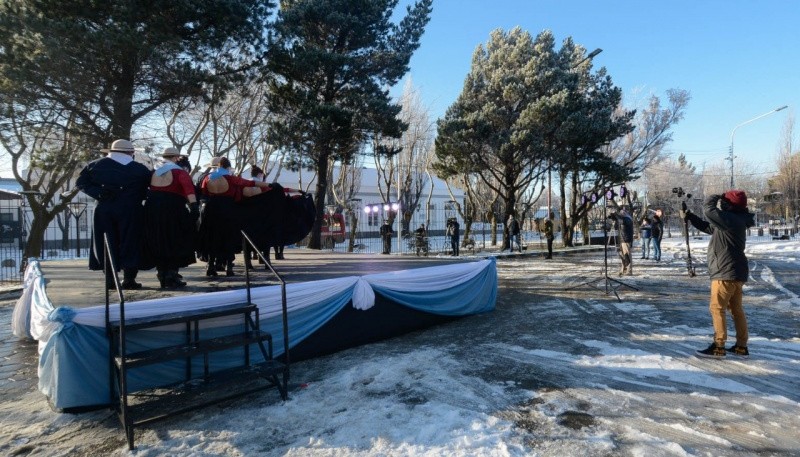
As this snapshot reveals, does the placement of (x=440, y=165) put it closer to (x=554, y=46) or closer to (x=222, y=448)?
(x=554, y=46)

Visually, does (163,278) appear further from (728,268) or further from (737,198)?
(737,198)

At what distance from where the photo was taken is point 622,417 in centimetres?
338

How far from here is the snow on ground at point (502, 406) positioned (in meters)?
3.03

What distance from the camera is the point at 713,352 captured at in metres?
4.84

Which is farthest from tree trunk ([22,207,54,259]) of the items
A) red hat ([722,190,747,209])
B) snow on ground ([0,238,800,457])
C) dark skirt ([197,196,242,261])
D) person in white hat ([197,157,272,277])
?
red hat ([722,190,747,209])

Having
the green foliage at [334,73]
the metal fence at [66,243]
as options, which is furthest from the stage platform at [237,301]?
the metal fence at [66,243]

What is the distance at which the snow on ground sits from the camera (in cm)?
303

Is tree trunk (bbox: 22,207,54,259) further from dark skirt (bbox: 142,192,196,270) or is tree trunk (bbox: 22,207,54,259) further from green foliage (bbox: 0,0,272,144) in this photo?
dark skirt (bbox: 142,192,196,270)

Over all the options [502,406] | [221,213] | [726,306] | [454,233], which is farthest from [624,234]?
[221,213]

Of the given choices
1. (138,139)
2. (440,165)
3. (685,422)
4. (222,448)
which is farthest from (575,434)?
(440,165)

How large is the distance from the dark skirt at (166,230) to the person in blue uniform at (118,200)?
100 mm

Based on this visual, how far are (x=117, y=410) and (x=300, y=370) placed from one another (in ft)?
5.52

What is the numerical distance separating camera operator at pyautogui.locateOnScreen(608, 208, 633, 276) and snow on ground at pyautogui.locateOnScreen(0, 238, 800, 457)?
17.4 ft

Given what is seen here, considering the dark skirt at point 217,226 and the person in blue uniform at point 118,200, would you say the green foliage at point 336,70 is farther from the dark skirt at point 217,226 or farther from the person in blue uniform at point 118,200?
the person in blue uniform at point 118,200
